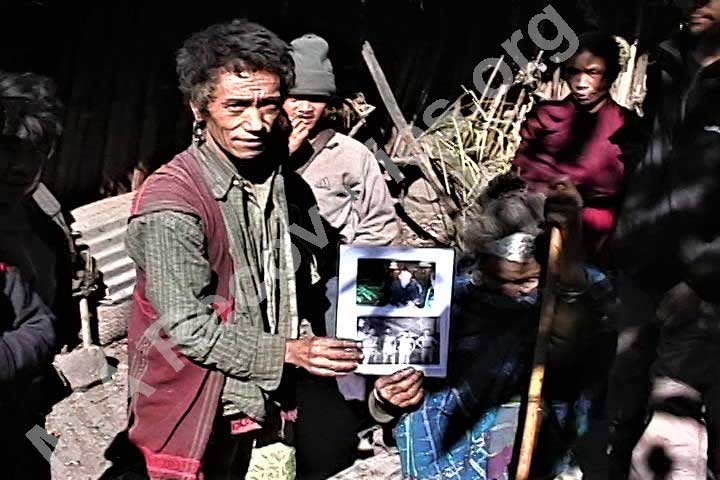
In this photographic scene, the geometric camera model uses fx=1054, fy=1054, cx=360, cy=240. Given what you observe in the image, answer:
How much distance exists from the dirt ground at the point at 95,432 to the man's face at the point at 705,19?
7.00ft

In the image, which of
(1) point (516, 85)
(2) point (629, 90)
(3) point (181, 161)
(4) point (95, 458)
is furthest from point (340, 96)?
(3) point (181, 161)

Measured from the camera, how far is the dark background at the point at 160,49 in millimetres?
5414

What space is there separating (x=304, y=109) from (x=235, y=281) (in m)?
1.19

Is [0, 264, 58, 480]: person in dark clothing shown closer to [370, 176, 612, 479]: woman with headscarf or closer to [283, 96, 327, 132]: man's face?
[370, 176, 612, 479]: woman with headscarf

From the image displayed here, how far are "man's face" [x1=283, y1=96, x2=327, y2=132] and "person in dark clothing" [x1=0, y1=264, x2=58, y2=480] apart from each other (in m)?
1.48

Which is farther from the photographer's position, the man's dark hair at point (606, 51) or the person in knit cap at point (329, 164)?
the man's dark hair at point (606, 51)

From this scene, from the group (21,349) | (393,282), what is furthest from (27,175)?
(393,282)

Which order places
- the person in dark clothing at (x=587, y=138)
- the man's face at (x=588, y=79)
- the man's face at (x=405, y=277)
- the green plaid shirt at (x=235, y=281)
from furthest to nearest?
1. the man's face at (x=588, y=79)
2. the person in dark clothing at (x=587, y=138)
3. the man's face at (x=405, y=277)
4. the green plaid shirt at (x=235, y=281)

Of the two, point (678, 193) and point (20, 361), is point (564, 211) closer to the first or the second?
point (678, 193)

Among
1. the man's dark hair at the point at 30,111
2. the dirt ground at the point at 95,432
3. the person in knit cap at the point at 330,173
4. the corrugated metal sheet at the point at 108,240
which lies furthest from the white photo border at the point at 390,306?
the corrugated metal sheet at the point at 108,240

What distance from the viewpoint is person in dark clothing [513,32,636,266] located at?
13.0 ft

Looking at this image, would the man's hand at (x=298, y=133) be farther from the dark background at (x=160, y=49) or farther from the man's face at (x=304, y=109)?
the dark background at (x=160, y=49)

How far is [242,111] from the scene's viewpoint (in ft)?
8.47

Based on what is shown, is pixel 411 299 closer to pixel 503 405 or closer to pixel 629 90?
pixel 503 405
